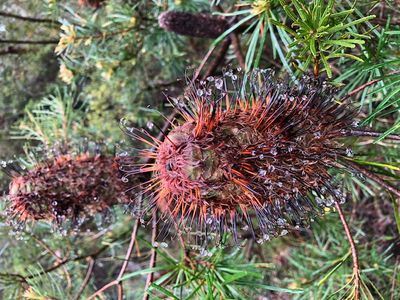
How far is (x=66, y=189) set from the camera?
76 centimetres

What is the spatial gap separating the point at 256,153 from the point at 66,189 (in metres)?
0.38

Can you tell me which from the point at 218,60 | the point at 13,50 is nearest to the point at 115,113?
the point at 13,50

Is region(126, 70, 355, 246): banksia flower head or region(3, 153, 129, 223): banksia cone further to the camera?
region(3, 153, 129, 223): banksia cone

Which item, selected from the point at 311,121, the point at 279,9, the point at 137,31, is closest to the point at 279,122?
the point at 311,121

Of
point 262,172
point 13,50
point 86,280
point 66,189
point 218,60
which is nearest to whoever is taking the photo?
point 262,172

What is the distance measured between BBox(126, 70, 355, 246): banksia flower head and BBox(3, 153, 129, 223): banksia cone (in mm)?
207

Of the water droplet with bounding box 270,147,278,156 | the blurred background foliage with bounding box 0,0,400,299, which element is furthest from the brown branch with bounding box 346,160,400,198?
the blurred background foliage with bounding box 0,0,400,299

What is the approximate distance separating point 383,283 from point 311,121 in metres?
0.69

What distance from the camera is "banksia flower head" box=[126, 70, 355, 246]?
0.50 m

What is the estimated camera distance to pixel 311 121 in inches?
21.7

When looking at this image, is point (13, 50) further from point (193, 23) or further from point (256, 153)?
point (256, 153)

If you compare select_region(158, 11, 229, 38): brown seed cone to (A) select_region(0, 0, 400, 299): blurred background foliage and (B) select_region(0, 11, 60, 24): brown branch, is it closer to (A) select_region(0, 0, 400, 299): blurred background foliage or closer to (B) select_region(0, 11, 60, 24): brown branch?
(A) select_region(0, 0, 400, 299): blurred background foliage

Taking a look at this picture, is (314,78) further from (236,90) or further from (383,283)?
(383,283)

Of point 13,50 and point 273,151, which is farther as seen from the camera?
point 13,50
